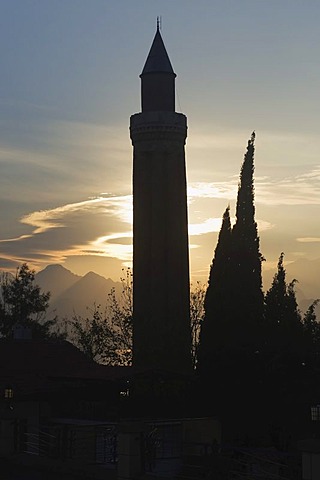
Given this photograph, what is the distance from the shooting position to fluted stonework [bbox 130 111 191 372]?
231 feet

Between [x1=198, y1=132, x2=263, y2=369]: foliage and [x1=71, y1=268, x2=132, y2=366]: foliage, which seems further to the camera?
[x1=71, y1=268, x2=132, y2=366]: foliage

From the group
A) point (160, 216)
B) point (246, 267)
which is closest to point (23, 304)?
point (160, 216)

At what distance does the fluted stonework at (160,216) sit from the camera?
70.4 m

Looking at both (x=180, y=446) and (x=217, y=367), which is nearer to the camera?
(x=180, y=446)

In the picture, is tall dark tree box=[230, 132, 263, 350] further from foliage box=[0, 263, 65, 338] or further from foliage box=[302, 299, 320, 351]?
foliage box=[0, 263, 65, 338]

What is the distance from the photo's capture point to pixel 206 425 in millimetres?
27109

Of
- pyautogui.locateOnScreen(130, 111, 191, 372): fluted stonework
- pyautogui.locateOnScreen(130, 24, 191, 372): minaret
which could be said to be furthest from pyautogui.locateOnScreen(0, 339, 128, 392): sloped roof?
pyautogui.locateOnScreen(130, 111, 191, 372): fluted stonework

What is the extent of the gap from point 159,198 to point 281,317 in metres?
32.3

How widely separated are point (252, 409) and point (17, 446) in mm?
13676

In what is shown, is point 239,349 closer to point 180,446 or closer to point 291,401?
point 291,401

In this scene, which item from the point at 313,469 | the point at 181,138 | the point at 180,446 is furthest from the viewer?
the point at 181,138

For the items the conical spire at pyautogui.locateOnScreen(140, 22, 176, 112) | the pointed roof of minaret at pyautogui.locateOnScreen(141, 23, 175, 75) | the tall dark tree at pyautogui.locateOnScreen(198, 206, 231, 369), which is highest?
the pointed roof of minaret at pyautogui.locateOnScreen(141, 23, 175, 75)

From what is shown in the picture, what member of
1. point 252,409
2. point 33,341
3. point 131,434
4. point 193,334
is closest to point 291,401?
point 252,409

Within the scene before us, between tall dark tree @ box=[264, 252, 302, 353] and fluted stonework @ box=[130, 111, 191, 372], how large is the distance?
24.2 meters
